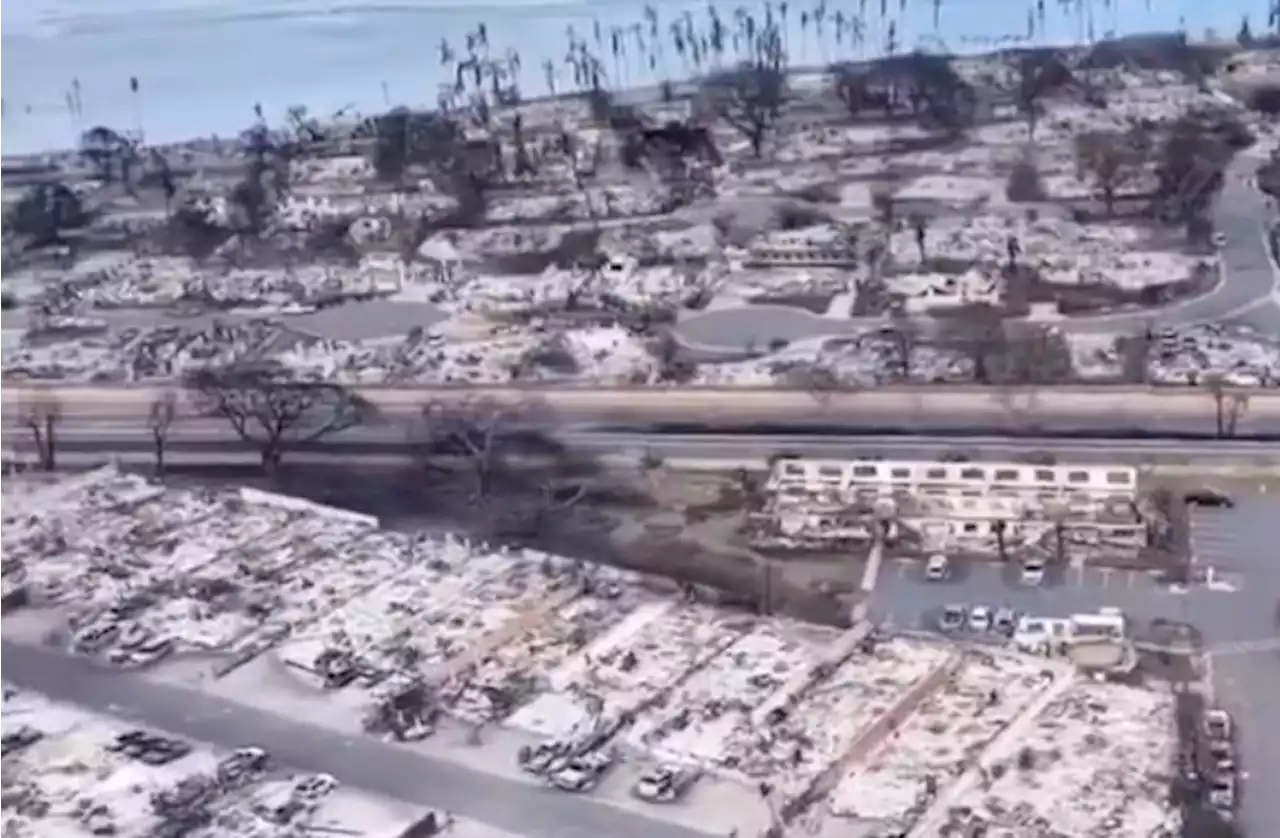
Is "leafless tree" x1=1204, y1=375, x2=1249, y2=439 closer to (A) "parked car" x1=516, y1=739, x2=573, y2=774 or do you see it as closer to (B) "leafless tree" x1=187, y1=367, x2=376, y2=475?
(A) "parked car" x1=516, y1=739, x2=573, y2=774

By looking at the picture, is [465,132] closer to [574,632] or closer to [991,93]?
[991,93]

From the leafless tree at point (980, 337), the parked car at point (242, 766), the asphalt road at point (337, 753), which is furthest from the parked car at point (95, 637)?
the leafless tree at point (980, 337)

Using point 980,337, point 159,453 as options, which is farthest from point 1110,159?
point 159,453

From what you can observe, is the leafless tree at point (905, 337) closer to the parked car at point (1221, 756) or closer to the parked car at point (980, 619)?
the parked car at point (980, 619)

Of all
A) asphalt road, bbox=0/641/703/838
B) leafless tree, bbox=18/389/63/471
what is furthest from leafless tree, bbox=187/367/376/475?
asphalt road, bbox=0/641/703/838

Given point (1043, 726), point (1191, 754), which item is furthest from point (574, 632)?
point (1191, 754)

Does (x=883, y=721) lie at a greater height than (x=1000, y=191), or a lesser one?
lesser
